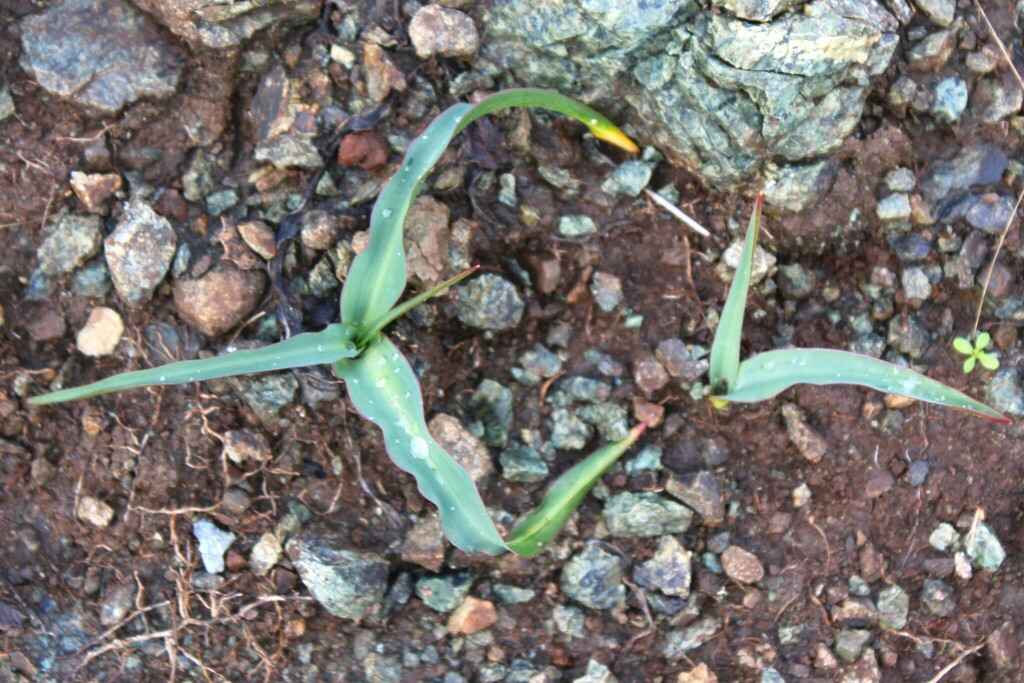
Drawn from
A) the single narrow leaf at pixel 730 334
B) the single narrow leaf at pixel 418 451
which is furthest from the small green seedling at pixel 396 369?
the single narrow leaf at pixel 730 334

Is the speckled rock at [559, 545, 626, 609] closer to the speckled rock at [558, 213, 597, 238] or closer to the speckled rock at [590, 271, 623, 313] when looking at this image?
the speckled rock at [590, 271, 623, 313]

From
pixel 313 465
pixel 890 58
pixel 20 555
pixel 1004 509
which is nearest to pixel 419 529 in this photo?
pixel 313 465

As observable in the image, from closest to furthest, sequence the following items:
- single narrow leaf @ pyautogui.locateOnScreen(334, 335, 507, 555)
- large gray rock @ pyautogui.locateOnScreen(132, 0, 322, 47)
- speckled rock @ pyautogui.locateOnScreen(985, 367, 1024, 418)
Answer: single narrow leaf @ pyautogui.locateOnScreen(334, 335, 507, 555), large gray rock @ pyautogui.locateOnScreen(132, 0, 322, 47), speckled rock @ pyautogui.locateOnScreen(985, 367, 1024, 418)

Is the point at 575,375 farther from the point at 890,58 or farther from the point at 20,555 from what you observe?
the point at 20,555

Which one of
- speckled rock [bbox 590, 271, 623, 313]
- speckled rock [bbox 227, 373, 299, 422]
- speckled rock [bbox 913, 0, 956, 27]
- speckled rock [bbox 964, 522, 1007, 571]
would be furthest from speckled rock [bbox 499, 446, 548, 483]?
speckled rock [bbox 913, 0, 956, 27]

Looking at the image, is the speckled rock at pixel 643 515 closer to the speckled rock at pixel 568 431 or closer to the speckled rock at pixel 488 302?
the speckled rock at pixel 568 431

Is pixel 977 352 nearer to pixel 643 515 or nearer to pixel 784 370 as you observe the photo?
pixel 784 370
